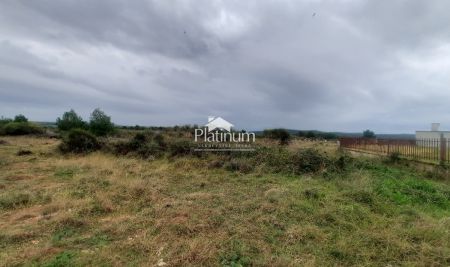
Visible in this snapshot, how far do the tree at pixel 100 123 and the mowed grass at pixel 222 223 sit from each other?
18.2m

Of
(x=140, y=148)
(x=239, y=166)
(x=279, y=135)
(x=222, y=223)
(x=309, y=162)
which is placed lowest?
(x=222, y=223)

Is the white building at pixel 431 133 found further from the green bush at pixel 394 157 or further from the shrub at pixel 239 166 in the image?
the shrub at pixel 239 166

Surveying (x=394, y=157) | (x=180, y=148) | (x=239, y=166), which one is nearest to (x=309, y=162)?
(x=239, y=166)

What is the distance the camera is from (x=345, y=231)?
14.1 feet

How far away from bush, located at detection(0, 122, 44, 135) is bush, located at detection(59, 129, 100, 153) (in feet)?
75.1

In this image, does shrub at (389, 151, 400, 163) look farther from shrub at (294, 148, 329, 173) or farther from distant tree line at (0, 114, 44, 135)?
distant tree line at (0, 114, 44, 135)

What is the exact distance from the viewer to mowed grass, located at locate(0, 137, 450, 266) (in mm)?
3416

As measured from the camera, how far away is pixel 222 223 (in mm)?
4457

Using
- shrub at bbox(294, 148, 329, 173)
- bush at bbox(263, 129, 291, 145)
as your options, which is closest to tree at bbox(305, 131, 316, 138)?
bush at bbox(263, 129, 291, 145)

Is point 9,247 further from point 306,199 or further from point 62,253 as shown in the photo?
point 306,199

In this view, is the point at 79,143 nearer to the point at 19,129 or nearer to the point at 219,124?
the point at 219,124

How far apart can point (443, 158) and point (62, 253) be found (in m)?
12.0

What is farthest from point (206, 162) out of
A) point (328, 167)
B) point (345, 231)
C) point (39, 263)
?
point (39, 263)

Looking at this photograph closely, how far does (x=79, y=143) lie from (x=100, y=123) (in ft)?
38.3
